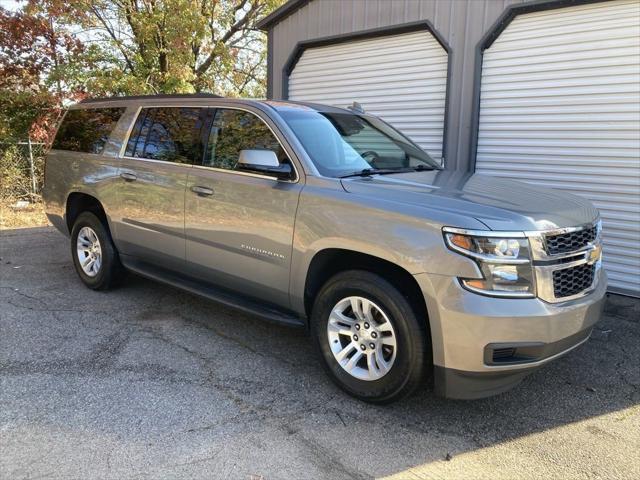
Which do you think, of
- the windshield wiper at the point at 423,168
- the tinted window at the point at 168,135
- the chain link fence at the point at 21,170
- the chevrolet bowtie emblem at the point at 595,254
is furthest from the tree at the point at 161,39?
the chevrolet bowtie emblem at the point at 595,254

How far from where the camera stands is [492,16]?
22.3ft

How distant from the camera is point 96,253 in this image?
5.52 m

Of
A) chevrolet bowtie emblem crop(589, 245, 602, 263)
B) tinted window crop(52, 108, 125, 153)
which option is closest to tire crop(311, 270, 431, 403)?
chevrolet bowtie emblem crop(589, 245, 602, 263)

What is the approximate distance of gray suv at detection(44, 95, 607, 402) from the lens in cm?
289

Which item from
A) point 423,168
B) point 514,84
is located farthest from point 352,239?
point 514,84

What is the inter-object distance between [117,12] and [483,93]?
10391mm

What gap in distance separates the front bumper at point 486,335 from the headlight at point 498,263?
0.05m

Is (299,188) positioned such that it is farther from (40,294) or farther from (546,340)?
(40,294)

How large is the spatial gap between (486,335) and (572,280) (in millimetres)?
726

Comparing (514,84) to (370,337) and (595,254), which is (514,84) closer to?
(595,254)

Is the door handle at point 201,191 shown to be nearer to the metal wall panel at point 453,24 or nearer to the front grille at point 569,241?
the front grille at point 569,241

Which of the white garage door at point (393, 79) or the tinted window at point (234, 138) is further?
the white garage door at point (393, 79)

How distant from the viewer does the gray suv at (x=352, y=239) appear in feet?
9.50

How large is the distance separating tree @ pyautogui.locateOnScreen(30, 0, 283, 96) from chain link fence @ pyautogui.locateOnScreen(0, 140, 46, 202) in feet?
6.90
